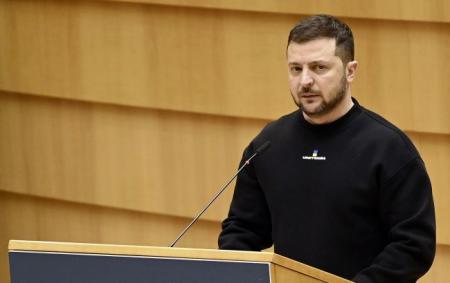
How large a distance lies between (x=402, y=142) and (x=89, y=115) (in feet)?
6.27

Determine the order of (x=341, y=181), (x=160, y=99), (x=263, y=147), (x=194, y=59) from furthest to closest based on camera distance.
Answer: (x=160, y=99), (x=194, y=59), (x=263, y=147), (x=341, y=181)

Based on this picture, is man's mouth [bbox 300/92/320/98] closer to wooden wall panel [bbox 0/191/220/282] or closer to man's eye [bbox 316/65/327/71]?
man's eye [bbox 316/65/327/71]

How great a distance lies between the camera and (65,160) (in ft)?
16.3

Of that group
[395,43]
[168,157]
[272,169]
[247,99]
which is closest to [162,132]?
[168,157]

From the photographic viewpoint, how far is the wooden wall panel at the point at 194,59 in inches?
159

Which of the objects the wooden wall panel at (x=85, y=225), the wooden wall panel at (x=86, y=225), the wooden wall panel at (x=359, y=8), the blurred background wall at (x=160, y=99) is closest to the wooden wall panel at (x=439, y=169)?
the blurred background wall at (x=160, y=99)

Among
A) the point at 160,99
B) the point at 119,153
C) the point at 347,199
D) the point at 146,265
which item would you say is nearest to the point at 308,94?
the point at 347,199

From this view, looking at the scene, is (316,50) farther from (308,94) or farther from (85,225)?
(85,225)

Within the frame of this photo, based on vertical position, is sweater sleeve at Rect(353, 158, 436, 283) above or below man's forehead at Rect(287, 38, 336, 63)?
below

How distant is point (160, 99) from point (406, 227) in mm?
1696

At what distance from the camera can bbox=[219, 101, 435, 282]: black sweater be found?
306cm

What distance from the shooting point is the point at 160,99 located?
4594 mm

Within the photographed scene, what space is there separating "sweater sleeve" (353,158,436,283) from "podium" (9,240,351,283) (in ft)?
0.81

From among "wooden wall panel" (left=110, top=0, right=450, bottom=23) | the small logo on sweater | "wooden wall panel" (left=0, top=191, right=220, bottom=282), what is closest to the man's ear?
the small logo on sweater
